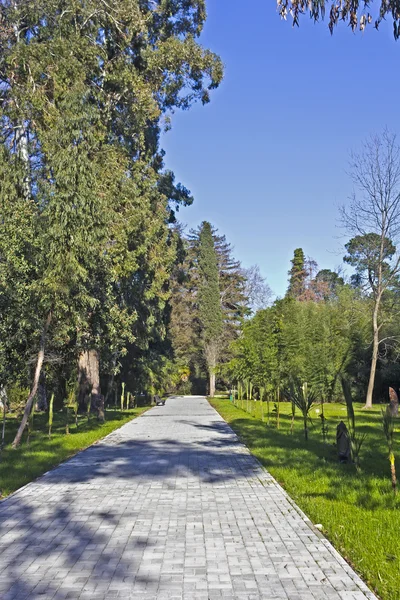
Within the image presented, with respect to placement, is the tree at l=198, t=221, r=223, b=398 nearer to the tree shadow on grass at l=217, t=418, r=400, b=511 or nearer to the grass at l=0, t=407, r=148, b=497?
the grass at l=0, t=407, r=148, b=497

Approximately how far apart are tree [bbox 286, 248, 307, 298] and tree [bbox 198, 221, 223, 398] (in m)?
15.5

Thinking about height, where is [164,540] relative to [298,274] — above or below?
below

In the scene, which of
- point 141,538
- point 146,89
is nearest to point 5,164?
point 146,89

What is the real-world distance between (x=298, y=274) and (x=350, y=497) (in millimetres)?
67822

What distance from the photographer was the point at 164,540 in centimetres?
537

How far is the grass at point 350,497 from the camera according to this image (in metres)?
4.67

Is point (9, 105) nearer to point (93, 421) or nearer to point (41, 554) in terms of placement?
point (93, 421)

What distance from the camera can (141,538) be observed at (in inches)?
214

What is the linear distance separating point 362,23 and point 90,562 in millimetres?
6862

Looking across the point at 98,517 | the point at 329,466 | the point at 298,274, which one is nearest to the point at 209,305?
the point at 298,274

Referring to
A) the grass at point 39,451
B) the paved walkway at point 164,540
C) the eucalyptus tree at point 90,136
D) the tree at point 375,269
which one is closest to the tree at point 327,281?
the tree at point 375,269

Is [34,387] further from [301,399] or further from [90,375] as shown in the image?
[90,375]

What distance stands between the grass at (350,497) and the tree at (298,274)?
5805 centimetres

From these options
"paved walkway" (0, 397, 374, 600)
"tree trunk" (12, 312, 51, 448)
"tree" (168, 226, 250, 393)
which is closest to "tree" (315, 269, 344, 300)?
"tree" (168, 226, 250, 393)
